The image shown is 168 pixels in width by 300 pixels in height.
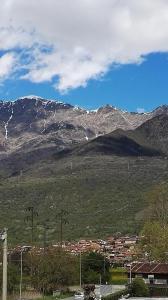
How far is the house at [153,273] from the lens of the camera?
68.8 m

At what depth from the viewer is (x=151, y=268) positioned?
70125 millimetres

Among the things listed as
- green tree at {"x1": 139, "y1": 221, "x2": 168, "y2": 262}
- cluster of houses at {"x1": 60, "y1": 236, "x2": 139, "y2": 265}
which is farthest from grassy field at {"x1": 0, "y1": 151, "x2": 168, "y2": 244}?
green tree at {"x1": 139, "y1": 221, "x2": 168, "y2": 262}

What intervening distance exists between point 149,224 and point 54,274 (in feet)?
43.9

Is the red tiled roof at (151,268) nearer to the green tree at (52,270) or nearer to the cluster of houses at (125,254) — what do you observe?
the cluster of houses at (125,254)

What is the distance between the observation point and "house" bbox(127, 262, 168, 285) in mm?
68750

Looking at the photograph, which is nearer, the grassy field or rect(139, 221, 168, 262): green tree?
rect(139, 221, 168, 262): green tree

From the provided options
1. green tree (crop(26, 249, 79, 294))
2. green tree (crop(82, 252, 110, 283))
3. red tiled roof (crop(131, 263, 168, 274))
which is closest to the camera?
green tree (crop(26, 249, 79, 294))

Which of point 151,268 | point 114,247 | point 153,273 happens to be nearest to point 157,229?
point 153,273

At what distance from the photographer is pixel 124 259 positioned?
96.6m

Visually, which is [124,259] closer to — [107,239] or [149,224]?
[107,239]

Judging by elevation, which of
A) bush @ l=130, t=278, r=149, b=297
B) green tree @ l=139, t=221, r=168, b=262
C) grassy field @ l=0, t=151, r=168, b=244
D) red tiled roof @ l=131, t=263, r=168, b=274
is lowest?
bush @ l=130, t=278, r=149, b=297

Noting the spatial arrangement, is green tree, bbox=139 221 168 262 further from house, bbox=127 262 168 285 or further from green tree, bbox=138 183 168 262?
house, bbox=127 262 168 285

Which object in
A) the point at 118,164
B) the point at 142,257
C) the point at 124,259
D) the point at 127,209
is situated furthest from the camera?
the point at 118,164

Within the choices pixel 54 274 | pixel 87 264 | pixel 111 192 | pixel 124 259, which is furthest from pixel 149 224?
pixel 111 192
